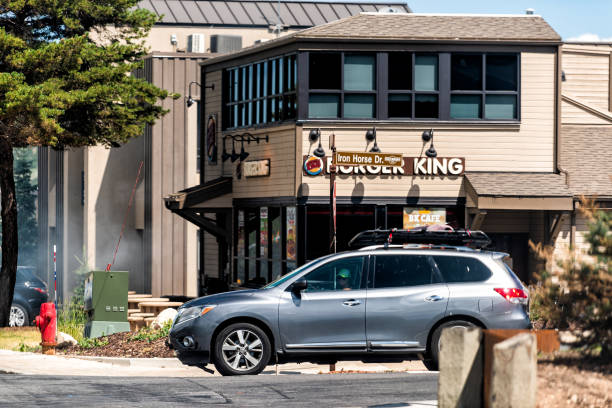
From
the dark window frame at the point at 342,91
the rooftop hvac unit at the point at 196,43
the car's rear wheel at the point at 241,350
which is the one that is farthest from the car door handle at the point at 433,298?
the rooftop hvac unit at the point at 196,43

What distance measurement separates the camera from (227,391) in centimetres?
1166

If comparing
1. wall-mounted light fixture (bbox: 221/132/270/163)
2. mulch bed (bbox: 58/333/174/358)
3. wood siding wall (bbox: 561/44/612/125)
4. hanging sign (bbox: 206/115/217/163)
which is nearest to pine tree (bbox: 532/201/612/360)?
mulch bed (bbox: 58/333/174/358)

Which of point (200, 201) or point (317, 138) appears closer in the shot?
point (317, 138)

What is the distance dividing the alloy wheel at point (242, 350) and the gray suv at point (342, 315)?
0.04ft

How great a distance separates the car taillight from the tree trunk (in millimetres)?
13193

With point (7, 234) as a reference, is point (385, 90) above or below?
above

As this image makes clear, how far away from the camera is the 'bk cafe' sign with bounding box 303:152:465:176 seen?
79.4 ft

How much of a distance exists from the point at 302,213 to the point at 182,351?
36.5 ft

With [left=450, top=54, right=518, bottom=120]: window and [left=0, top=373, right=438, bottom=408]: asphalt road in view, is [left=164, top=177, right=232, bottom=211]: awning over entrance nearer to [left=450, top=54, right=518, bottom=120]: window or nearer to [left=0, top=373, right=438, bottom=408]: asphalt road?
[left=450, top=54, right=518, bottom=120]: window

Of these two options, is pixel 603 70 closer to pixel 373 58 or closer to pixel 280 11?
pixel 373 58

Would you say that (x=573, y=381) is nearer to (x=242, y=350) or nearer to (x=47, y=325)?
(x=242, y=350)

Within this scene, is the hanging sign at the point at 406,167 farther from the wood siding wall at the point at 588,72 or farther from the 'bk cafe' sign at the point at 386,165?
the wood siding wall at the point at 588,72

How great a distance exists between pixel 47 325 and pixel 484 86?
12249 mm

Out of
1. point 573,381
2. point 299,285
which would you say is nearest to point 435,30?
point 299,285
